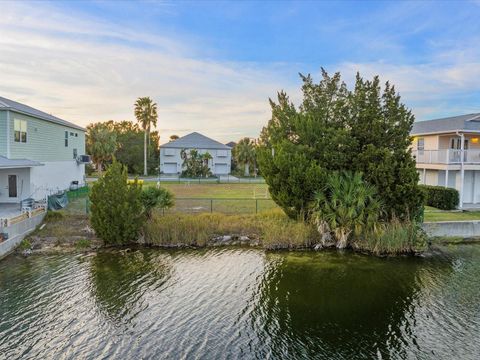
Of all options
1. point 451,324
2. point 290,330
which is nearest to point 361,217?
point 451,324

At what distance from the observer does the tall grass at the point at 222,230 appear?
16.6 metres

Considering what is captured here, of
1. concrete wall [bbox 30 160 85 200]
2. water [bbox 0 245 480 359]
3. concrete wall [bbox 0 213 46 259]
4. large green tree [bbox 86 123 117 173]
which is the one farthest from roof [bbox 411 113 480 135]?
large green tree [bbox 86 123 117 173]

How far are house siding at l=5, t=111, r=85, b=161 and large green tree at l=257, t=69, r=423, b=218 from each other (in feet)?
48.4

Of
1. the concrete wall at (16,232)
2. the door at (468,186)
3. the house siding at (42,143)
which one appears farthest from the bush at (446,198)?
the house siding at (42,143)

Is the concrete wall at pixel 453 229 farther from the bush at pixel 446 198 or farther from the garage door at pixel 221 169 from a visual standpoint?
the garage door at pixel 221 169

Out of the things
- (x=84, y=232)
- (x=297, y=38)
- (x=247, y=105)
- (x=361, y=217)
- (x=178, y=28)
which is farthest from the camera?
(x=247, y=105)

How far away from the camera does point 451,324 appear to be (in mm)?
9086

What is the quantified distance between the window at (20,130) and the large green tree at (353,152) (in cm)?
1479

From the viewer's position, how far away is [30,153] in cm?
2188

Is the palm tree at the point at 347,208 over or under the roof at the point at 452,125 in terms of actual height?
under

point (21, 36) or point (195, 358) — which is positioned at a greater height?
point (21, 36)

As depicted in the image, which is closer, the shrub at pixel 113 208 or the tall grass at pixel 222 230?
the shrub at pixel 113 208

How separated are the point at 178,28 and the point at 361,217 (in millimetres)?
15288

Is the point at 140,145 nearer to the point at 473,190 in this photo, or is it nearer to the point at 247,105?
the point at 247,105
